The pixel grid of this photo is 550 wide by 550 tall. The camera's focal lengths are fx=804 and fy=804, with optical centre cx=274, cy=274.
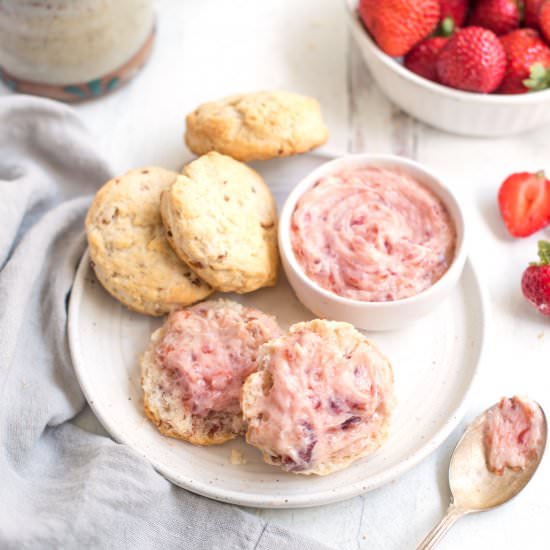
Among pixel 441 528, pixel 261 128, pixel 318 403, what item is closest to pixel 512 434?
pixel 441 528

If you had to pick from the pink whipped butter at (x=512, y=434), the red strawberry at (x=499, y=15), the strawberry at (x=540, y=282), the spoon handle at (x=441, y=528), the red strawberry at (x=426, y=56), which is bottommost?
the spoon handle at (x=441, y=528)

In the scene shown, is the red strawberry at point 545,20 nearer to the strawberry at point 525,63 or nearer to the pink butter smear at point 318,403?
the strawberry at point 525,63

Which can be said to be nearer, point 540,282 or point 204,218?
point 204,218

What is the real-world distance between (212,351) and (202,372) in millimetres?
79

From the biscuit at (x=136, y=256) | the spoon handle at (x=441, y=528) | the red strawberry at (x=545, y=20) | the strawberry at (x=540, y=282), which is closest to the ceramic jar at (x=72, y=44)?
the biscuit at (x=136, y=256)

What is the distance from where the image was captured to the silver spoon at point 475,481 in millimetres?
2457

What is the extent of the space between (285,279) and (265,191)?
333 millimetres

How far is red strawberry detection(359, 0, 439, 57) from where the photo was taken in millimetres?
3264

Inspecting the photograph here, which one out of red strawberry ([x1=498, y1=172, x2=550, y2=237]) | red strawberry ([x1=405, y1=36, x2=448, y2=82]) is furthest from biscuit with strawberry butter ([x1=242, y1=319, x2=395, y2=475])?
red strawberry ([x1=405, y1=36, x2=448, y2=82])

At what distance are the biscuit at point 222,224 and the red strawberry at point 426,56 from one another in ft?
3.29

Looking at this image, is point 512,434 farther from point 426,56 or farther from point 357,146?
point 426,56

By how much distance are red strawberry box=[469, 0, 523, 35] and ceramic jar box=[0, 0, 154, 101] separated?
1.44 meters

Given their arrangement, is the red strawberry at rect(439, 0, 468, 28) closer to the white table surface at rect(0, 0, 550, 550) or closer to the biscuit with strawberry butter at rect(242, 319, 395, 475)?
the white table surface at rect(0, 0, 550, 550)

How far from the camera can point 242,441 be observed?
8.48 feet
